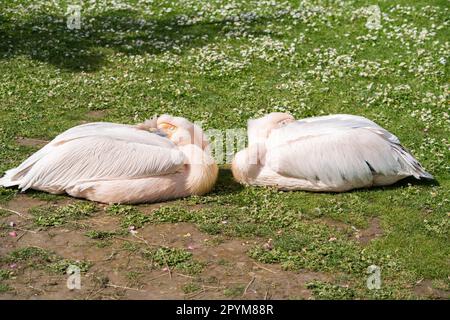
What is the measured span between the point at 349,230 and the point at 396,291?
110cm

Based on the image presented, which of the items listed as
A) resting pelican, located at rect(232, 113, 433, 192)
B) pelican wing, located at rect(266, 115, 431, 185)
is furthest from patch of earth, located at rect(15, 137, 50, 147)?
pelican wing, located at rect(266, 115, 431, 185)

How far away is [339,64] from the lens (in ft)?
35.6

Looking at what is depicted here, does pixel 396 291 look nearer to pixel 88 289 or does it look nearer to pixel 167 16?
pixel 88 289

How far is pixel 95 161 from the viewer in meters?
7.08

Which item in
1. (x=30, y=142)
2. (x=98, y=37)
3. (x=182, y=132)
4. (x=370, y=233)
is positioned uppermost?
(x=98, y=37)

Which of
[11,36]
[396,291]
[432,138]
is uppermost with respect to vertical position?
[11,36]

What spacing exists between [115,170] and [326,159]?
2.04m

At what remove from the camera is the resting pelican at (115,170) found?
7.05 meters

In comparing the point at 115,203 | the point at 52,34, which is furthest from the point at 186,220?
the point at 52,34

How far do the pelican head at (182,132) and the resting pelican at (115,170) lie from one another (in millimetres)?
192

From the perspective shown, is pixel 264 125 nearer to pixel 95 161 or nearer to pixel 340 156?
pixel 340 156

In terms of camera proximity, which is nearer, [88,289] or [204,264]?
[88,289]

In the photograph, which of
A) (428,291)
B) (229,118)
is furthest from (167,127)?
(428,291)

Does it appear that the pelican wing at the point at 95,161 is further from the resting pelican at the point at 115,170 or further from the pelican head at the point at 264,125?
the pelican head at the point at 264,125
